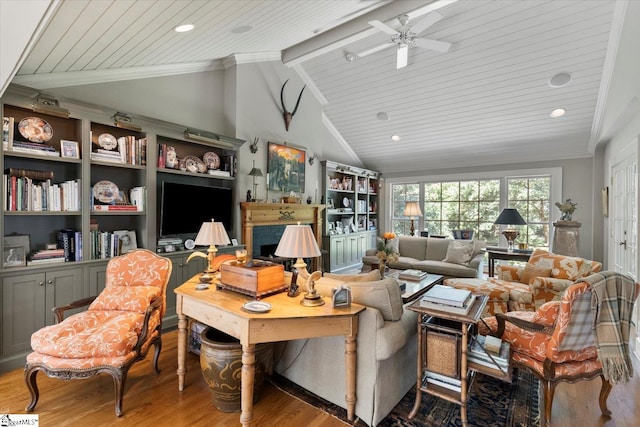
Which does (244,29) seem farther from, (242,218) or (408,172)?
(408,172)

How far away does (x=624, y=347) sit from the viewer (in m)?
1.83

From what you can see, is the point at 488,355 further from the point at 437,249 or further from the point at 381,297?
the point at 437,249

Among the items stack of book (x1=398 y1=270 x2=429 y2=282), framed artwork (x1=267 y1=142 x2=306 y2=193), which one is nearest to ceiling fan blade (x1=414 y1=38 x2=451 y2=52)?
framed artwork (x1=267 y1=142 x2=306 y2=193)

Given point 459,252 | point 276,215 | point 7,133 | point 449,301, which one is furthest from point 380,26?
point 459,252

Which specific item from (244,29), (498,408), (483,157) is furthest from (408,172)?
(498,408)

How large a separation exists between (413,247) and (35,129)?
5663 mm

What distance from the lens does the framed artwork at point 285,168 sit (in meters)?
5.05

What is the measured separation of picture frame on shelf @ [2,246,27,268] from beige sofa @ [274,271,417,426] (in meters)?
2.41

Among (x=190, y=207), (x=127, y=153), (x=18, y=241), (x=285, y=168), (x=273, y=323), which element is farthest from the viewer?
(x=285, y=168)

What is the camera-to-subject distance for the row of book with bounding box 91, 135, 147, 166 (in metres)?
3.10

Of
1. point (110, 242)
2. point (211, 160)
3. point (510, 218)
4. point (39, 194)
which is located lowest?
point (110, 242)

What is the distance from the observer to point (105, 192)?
10.5 ft

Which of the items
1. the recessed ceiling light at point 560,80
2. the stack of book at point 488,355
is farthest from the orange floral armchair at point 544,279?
the recessed ceiling light at point 560,80

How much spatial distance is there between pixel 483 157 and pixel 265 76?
15.0 feet
